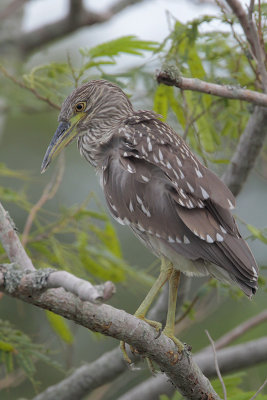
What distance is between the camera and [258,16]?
314cm

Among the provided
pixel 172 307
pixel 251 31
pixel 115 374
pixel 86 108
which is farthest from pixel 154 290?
pixel 251 31

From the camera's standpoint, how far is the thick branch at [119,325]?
80.5 inches

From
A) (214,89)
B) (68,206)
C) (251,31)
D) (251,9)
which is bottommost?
(68,206)

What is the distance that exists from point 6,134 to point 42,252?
5.83 meters

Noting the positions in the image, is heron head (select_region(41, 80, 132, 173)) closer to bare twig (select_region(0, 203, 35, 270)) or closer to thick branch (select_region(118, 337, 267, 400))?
bare twig (select_region(0, 203, 35, 270))

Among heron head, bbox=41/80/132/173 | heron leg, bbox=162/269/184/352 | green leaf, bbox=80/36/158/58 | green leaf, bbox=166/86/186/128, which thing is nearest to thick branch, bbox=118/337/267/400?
heron leg, bbox=162/269/184/352

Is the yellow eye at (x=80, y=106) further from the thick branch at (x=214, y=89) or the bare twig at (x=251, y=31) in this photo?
the bare twig at (x=251, y=31)

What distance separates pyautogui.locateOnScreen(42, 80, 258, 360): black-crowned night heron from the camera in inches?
113

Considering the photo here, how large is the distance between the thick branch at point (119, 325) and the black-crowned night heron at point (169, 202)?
0.57ft

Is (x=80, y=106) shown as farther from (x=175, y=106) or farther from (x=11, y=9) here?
(x=11, y=9)

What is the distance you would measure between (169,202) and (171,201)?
10 mm

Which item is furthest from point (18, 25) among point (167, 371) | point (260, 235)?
point (167, 371)

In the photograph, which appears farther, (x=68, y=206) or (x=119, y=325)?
(x=68, y=206)

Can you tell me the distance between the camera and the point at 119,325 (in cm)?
227
